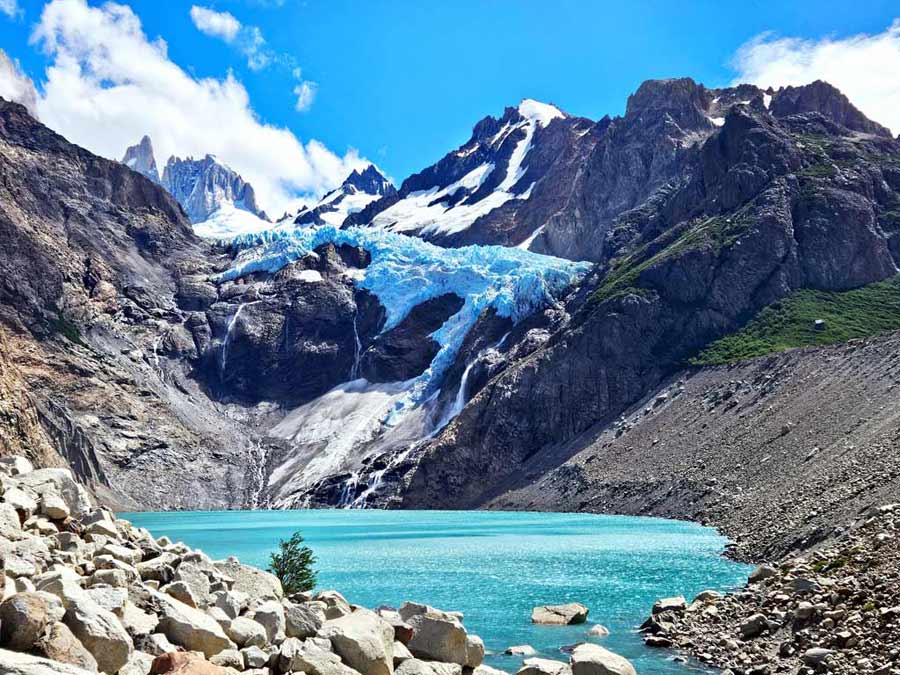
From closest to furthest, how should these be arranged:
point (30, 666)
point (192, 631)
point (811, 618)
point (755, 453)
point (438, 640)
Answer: point (30, 666), point (192, 631), point (438, 640), point (811, 618), point (755, 453)

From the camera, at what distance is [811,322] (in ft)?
411

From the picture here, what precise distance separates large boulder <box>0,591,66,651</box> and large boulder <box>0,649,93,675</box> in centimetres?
53

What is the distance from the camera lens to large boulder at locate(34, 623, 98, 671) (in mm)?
11750

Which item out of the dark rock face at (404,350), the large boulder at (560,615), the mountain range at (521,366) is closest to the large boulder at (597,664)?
the large boulder at (560,615)

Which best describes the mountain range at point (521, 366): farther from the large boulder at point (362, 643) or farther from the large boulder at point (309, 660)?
the large boulder at point (309, 660)

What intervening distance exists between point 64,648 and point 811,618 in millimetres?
18954

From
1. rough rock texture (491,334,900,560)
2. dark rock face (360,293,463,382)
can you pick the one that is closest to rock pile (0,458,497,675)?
rough rock texture (491,334,900,560)

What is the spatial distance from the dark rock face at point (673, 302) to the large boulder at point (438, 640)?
10341 cm

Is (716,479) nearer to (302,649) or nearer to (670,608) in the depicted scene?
(670,608)

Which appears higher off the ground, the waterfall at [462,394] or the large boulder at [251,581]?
the waterfall at [462,394]

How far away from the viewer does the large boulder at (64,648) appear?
11.8 m

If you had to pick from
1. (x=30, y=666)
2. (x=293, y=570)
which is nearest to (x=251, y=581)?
(x=30, y=666)

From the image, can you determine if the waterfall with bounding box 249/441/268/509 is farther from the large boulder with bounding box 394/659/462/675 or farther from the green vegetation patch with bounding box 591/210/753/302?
the large boulder with bounding box 394/659/462/675

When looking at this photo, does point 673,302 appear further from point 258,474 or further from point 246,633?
point 246,633
